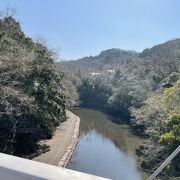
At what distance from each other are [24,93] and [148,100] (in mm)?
14133

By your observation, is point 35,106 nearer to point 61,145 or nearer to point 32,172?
point 61,145

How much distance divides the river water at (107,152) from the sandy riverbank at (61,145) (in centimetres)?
51

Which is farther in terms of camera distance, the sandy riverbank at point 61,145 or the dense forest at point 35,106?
the sandy riverbank at point 61,145

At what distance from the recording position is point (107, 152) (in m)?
20.7

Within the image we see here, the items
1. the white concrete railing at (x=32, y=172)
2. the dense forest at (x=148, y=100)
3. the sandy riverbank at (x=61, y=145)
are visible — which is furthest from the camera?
the dense forest at (x=148, y=100)

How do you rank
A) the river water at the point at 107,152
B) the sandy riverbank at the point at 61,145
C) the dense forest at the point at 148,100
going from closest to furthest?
the sandy riverbank at the point at 61,145 → the dense forest at the point at 148,100 → the river water at the point at 107,152

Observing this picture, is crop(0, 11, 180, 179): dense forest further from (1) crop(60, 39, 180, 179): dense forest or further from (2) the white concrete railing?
(2) the white concrete railing

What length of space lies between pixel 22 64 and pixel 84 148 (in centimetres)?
896

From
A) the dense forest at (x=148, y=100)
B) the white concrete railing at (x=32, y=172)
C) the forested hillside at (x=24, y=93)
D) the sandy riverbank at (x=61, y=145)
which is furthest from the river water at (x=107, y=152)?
the white concrete railing at (x=32, y=172)

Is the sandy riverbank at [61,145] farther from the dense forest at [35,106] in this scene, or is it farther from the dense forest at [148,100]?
the dense forest at [148,100]

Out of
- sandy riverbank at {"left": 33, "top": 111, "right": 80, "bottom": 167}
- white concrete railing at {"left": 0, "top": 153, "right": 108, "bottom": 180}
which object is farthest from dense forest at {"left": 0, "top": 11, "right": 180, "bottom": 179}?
white concrete railing at {"left": 0, "top": 153, "right": 108, "bottom": 180}

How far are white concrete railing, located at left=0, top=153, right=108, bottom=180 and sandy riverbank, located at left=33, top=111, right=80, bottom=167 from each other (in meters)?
13.4

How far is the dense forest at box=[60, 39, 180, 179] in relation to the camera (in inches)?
610

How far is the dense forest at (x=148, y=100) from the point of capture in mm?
15500
